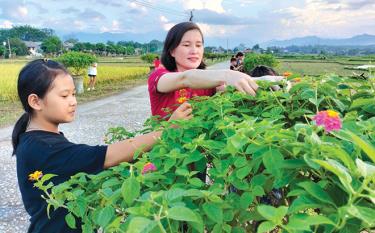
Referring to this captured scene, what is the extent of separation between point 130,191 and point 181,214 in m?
0.23

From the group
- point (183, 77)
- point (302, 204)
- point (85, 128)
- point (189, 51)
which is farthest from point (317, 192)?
point (85, 128)

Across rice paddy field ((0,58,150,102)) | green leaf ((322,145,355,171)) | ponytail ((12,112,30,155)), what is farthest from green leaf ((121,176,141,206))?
rice paddy field ((0,58,150,102))

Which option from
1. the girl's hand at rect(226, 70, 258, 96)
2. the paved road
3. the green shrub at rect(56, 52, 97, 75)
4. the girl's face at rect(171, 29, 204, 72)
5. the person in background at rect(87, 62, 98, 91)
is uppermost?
the girl's face at rect(171, 29, 204, 72)

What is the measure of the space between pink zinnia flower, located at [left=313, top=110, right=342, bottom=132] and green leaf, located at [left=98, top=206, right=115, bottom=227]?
0.43 meters

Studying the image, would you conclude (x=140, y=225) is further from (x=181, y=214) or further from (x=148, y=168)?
(x=148, y=168)

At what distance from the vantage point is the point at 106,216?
80cm

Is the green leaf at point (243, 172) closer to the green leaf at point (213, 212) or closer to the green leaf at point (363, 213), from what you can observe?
the green leaf at point (213, 212)

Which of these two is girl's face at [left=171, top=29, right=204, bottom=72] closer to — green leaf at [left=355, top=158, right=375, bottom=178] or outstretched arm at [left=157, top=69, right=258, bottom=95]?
outstretched arm at [left=157, top=69, right=258, bottom=95]

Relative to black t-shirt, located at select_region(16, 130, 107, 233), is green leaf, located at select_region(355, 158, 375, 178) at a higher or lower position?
higher

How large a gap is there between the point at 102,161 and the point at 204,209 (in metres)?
0.77

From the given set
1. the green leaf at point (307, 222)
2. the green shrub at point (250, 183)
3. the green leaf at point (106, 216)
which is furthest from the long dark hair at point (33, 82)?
the green leaf at point (307, 222)

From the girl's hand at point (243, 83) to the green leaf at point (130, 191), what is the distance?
75 cm

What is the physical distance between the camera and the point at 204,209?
0.71 metres

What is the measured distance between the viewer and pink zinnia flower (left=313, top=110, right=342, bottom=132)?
706 mm
